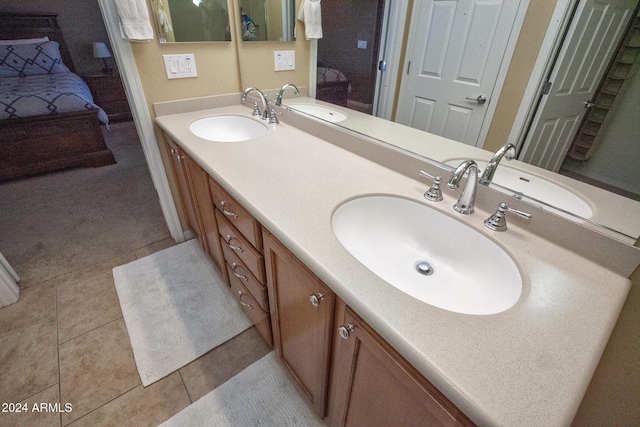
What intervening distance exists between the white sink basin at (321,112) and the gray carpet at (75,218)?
1.39 m

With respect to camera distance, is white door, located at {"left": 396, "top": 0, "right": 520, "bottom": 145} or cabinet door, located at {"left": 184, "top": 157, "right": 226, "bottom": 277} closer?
white door, located at {"left": 396, "top": 0, "right": 520, "bottom": 145}

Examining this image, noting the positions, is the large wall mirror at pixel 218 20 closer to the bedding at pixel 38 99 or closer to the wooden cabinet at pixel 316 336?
the wooden cabinet at pixel 316 336

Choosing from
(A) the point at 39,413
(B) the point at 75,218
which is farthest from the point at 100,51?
(A) the point at 39,413

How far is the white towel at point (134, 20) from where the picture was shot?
132cm

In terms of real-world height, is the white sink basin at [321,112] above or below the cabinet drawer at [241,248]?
above

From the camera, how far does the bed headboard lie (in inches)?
150

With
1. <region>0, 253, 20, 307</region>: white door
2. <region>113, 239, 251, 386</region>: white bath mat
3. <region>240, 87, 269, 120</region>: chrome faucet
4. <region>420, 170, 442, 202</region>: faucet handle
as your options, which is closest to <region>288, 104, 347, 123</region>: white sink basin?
<region>240, 87, 269, 120</region>: chrome faucet

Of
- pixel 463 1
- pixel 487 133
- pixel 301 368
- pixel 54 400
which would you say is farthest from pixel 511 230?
pixel 54 400

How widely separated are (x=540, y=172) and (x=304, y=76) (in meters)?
1.18

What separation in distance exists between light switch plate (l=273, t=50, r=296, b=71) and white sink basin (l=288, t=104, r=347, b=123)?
247 mm

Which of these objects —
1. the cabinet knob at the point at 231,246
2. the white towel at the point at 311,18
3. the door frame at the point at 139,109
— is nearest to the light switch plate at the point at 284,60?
the white towel at the point at 311,18

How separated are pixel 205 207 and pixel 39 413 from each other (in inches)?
40.1

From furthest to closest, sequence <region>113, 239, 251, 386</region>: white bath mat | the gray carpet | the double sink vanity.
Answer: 1. the gray carpet
2. <region>113, 239, 251, 386</region>: white bath mat
3. the double sink vanity

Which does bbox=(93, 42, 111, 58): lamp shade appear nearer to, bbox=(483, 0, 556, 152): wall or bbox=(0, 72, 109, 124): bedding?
bbox=(0, 72, 109, 124): bedding
